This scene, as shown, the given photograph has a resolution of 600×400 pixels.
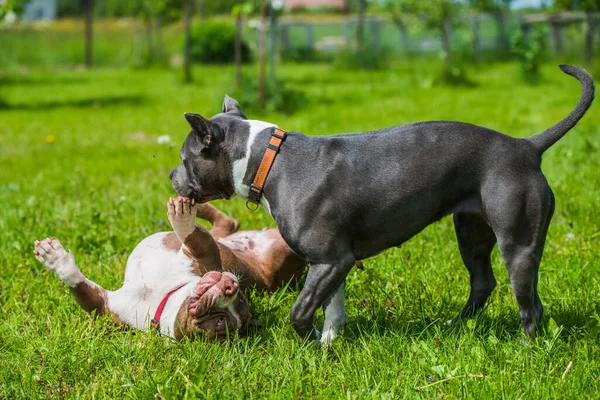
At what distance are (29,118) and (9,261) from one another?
27.8ft

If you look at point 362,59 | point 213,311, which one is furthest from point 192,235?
point 362,59

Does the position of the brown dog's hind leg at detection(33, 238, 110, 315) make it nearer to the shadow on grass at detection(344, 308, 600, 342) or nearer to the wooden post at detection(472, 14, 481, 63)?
the shadow on grass at detection(344, 308, 600, 342)

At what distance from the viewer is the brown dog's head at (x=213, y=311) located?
10.9 feet

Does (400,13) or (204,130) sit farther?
(400,13)

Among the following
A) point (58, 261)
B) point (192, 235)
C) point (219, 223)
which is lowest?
point (219, 223)

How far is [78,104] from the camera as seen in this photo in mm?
14273

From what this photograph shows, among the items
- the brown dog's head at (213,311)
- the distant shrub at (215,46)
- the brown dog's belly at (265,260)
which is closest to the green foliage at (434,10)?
the distant shrub at (215,46)

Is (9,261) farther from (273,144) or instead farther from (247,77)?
(247,77)

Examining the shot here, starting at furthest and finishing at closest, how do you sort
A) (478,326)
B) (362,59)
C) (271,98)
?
1. (362,59)
2. (271,98)
3. (478,326)

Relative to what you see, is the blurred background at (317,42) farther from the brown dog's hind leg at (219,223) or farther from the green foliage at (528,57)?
the brown dog's hind leg at (219,223)

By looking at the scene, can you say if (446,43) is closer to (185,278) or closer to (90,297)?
(185,278)

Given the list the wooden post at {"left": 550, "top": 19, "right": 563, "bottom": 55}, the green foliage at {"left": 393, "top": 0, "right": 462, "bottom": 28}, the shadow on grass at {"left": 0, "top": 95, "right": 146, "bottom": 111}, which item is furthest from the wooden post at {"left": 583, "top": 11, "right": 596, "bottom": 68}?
the shadow on grass at {"left": 0, "top": 95, "right": 146, "bottom": 111}

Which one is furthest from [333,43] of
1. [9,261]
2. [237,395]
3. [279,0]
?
[237,395]

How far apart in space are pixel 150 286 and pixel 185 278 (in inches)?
7.4
